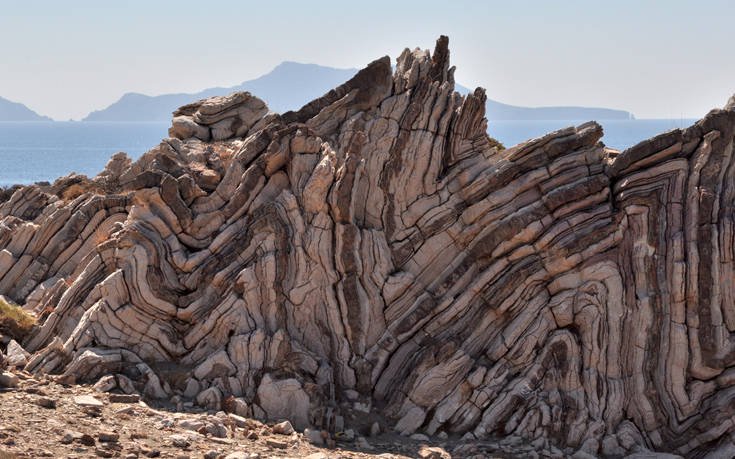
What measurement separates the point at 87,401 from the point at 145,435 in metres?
2.30

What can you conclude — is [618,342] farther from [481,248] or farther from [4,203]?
[4,203]

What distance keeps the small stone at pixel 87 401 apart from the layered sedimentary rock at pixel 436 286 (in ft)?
4.67

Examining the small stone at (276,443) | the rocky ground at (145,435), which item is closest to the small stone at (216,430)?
the rocky ground at (145,435)

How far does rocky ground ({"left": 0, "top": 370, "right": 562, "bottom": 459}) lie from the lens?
65.5 ft

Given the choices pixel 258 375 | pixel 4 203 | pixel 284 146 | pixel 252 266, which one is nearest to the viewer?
pixel 258 375

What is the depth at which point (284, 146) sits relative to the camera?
93.9 feet

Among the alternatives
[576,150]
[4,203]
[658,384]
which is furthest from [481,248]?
[4,203]

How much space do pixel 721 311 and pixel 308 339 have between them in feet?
36.3

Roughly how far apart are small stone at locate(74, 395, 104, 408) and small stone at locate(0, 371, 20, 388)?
172cm

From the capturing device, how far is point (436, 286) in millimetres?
26797

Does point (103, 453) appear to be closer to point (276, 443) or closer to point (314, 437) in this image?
point (276, 443)

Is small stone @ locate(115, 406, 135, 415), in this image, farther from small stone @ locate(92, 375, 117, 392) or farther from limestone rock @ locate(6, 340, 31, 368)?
limestone rock @ locate(6, 340, 31, 368)

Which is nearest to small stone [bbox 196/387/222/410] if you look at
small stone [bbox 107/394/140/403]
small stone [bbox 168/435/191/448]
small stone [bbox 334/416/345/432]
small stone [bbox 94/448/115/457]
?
small stone [bbox 107/394/140/403]

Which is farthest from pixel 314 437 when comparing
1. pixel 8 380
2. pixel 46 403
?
pixel 8 380
